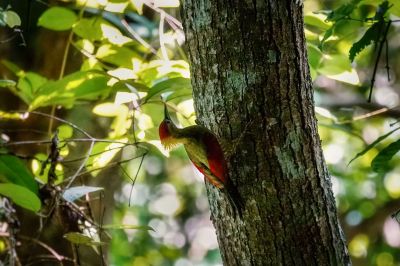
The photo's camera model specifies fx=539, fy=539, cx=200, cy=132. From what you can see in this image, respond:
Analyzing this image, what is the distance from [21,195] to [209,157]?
475 millimetres

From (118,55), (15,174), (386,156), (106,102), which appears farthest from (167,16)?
(386,156)

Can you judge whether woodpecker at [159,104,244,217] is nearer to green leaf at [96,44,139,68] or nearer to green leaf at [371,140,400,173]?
green leaf at [371,140,400,173]

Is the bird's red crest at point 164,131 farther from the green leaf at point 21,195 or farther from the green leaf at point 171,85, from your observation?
the green leaf at point 21,195

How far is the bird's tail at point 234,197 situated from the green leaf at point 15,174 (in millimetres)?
541

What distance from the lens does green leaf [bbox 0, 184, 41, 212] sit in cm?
111

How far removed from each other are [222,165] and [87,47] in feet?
2.63

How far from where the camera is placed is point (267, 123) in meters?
0.88

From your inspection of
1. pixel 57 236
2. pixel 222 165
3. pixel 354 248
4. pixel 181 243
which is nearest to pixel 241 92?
pixel 222 165

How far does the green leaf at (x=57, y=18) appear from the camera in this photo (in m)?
1.45

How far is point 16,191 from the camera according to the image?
1.12m

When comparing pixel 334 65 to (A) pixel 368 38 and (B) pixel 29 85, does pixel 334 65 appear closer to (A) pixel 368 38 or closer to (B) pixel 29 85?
(A) pixel 368 38

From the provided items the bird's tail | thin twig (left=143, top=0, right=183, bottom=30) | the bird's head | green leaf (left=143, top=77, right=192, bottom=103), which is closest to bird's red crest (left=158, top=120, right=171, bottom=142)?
the bird's head

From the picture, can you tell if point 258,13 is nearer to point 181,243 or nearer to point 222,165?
point 222,165

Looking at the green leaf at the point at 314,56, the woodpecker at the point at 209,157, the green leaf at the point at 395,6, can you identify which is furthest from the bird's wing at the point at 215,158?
the green leaf at the point at 314,56
